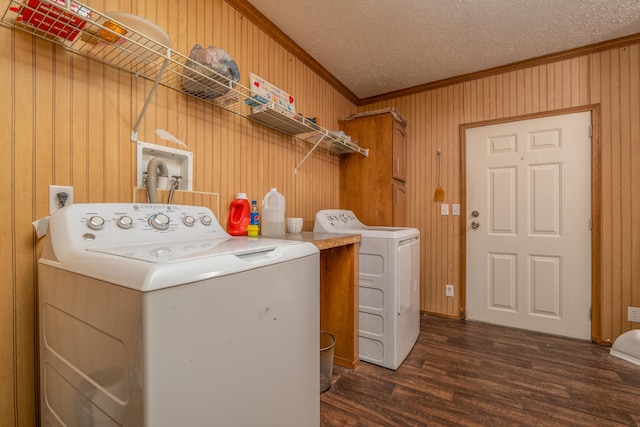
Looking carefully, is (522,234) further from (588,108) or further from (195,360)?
(195,360)

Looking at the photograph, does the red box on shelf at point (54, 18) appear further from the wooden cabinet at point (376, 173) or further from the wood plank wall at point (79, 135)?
the wooden cabinet at point (376, 173)

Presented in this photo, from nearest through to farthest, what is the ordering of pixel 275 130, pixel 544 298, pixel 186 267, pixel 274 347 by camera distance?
pixel 186 267, pixel 274 347, pixel 275 130, pixel 544 298

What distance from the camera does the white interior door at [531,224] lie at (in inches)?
92.6

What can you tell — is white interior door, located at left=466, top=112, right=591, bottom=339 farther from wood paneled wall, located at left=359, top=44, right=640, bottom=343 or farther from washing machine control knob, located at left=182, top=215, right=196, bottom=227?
washing machine control knob, located at left=182, top=215, right=196, bottom=227

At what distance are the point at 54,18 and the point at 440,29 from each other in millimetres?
2180

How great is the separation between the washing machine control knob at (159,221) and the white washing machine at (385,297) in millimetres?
1158

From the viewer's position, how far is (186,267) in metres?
0.67

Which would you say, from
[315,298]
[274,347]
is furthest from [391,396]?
[274,347]

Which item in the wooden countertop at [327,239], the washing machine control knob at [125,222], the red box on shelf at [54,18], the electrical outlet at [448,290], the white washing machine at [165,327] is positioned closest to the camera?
the white washing machine at [165,327]

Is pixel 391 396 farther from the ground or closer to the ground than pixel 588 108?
closer to the ground

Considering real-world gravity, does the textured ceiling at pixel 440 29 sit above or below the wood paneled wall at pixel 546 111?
above

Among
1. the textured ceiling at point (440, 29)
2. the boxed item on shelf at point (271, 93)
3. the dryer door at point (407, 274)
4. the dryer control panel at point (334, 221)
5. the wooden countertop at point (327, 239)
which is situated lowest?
the dryer door at point (407, 274)

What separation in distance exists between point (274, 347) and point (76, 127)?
112 centimetres

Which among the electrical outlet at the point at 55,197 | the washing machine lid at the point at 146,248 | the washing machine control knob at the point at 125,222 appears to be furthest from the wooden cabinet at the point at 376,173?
the electrical outlet at the point at 55,197
